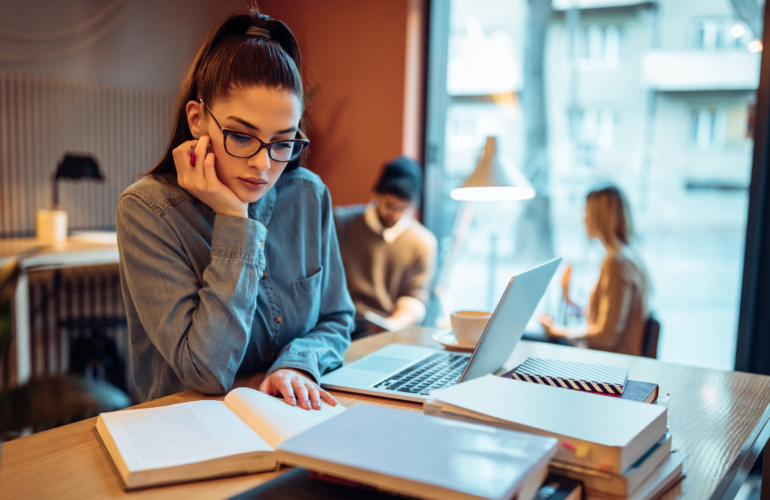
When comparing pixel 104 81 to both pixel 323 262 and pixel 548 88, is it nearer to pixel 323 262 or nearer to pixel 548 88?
pixel 548 88

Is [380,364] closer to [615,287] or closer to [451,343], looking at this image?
[451,343]

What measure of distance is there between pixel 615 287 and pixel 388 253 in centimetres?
107

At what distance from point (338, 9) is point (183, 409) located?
3.08 metres

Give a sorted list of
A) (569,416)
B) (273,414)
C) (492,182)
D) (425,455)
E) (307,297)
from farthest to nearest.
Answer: (492,182), (307,297), (273,414), (569,416), (425,455)

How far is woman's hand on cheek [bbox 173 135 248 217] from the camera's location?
41.1 inches

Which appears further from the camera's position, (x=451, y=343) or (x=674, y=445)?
(x=451, y=343)

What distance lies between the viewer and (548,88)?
3035 mm

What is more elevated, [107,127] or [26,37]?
[26,37]

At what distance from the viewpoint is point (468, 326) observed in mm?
1284

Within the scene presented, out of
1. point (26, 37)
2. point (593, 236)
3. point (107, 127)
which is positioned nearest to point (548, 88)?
point (593, 236)

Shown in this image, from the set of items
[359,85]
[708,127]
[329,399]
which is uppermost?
[359,85]

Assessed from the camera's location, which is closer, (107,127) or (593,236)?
(593,236)

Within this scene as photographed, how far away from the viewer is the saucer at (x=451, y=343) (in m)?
1.31

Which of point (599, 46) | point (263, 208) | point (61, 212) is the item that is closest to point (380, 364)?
point (263, 208)
